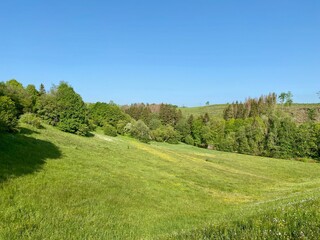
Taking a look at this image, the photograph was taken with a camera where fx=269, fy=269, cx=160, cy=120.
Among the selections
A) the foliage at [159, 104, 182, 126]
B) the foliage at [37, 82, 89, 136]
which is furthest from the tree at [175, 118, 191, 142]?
the foliage at [37, 82, 89, 136]

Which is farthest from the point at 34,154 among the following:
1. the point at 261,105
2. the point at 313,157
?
→ the point at 261,105

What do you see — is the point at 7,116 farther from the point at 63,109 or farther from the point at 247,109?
the point at 247,109

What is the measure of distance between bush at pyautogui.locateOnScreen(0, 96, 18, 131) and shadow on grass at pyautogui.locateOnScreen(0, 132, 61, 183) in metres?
3.70

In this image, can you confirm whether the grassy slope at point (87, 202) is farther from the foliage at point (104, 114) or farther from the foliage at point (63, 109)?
the foliage at point (104, 114)

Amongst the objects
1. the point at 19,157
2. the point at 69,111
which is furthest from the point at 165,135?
the point at 19,157

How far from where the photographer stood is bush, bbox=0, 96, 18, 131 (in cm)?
2590

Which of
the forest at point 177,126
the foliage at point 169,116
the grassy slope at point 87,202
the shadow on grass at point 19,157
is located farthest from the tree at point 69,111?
the foliage at point 169,116

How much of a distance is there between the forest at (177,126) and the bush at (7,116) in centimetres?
1258

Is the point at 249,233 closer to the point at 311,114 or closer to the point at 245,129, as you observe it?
the point at 245,129

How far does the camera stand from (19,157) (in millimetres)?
18609

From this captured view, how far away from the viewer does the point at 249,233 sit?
615 centimetres

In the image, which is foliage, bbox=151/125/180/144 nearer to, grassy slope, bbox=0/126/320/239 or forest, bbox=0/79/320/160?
forest, bbox=0/79/320/160

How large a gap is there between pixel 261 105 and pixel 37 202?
6470 inches

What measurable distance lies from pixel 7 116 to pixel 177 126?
10451cm
